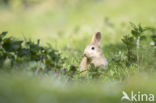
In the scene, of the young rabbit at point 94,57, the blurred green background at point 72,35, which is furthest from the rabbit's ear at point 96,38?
the blurred green background at point 72,35

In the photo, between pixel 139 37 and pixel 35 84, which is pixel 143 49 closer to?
pixel 139 37

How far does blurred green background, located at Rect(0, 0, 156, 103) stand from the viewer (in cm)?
352

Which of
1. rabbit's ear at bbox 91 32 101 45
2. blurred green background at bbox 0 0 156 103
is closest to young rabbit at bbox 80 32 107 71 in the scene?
rabbit's ear at bbox 91 32 101 45

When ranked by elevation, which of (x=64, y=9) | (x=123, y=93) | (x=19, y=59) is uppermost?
(x=64, y=9)

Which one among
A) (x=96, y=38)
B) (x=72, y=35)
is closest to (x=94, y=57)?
(x=96, y=38)

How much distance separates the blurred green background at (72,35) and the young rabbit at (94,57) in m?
0.31

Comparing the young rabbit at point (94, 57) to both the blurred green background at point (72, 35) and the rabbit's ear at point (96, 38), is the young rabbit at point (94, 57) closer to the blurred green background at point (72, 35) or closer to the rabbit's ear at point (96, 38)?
the rabbit's ear at point (96, 38)

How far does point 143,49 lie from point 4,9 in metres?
14.4

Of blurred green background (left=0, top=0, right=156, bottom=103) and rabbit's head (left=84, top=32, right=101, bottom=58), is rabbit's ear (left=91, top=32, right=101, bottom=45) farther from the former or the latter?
blurred green background (left=0, top=0, right=156, bottom=103)

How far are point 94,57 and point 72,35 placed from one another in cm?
486

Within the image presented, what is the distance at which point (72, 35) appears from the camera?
10695mm

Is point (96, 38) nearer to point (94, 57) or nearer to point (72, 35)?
point (94, 57)

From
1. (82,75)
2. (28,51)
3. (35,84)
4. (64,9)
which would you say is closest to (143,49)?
(82,75)

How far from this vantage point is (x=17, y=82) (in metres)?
3.63
